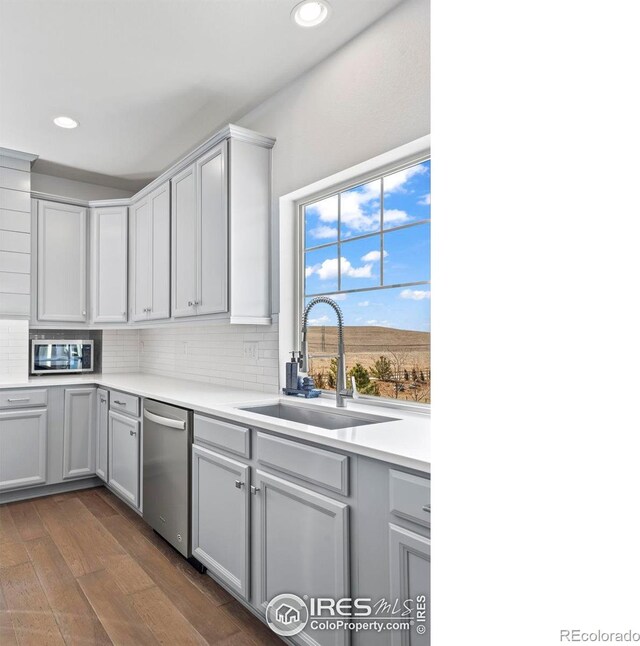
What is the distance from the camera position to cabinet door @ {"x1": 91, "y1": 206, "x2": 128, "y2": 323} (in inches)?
162

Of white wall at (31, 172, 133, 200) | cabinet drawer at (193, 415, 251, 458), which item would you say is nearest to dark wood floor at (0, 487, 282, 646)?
cabinet drawer at (193, 415, 251, 458)

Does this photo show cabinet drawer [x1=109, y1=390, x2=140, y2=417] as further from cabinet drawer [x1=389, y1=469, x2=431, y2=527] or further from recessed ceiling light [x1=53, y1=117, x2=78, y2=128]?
cabinet drawer [x1=389, y1=469, x2=431, y2=527]

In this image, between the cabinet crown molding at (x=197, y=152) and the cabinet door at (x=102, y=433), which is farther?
the cabinet door at (x=102, y=433)

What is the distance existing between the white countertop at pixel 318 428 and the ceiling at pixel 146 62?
1820 mm

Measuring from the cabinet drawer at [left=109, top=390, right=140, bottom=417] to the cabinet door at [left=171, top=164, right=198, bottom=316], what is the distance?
0.64m

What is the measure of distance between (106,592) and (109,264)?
273 cm

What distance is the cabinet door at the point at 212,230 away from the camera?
282 cm

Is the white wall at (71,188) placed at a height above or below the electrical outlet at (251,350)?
above

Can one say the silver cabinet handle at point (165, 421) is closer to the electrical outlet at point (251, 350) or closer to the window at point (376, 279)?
the electrical outlet at point (251, 350)

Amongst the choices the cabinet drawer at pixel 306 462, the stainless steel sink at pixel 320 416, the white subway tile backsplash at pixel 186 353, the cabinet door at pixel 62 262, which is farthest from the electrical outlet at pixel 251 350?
the cabinet door at pixel 62 262

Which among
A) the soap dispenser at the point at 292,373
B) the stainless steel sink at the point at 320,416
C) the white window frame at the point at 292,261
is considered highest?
the white window frame at the point at 292,261
